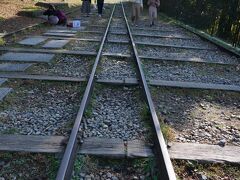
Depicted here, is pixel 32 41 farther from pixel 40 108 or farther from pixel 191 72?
pixel 40 108

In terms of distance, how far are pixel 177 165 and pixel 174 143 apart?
49 centimetres

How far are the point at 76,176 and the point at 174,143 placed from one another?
51.3 inches

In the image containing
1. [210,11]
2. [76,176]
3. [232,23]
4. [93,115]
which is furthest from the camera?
[210,11]

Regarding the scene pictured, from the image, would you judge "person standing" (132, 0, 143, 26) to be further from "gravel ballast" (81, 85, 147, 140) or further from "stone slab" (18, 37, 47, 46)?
"gravel ballast" (81, 85, 147, 140)

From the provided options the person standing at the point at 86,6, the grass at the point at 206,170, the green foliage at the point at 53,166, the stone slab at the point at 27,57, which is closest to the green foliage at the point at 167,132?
the grass at the point at 206,170

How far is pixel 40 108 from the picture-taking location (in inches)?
217

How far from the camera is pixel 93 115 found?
5.23 meters

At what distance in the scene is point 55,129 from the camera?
4.73m

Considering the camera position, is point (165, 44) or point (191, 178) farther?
point (165, 44)

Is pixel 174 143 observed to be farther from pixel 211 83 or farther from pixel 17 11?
pixel 17 11

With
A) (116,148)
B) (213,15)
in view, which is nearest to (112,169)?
(116,148)

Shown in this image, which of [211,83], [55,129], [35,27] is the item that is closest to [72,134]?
[55,129]

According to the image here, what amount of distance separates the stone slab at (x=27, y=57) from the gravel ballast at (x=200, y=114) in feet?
9.35

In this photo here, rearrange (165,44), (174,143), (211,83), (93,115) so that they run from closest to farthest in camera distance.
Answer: (174,143)
(93,115)
(211,83)
(165,44)
